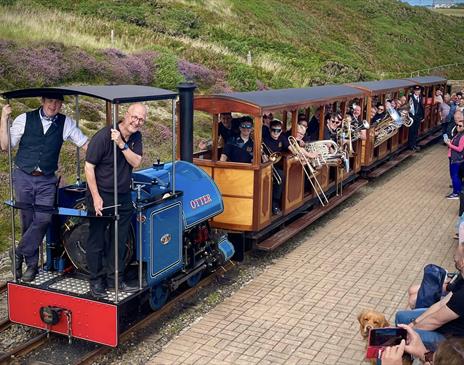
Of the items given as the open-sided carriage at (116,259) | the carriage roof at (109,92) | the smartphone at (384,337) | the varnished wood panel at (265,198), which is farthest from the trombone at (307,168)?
the smartphone at (384,337)

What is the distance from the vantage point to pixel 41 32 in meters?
21.0

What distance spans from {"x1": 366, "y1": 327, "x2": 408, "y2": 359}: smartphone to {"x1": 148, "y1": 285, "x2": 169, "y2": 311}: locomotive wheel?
3.23m

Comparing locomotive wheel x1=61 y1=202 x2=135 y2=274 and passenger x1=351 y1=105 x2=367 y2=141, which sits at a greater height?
passenger x1=351 y1=105 x2=367 y2=141

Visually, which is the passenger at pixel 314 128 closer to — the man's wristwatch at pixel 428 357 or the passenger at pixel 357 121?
the passenger at pixel 357 121

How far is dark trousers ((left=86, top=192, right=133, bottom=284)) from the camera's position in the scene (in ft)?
19.6

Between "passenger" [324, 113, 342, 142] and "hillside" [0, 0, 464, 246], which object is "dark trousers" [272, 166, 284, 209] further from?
"hillside" [0, 0, 464, 246]

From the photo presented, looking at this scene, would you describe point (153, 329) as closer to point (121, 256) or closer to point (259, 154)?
point (121, 256)

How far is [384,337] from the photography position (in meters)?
4.34

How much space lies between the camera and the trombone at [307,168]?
1007 cm

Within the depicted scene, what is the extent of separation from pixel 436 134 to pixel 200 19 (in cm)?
1725

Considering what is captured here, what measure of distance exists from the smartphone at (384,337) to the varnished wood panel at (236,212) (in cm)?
457

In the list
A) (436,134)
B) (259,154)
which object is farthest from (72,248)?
(436,134)

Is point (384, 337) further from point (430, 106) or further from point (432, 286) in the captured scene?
point (430, 106)

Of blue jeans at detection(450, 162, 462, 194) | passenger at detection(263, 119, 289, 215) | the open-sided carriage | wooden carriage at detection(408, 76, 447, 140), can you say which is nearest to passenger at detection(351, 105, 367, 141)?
blue jeans at detection(450, 162, 462, 194)
